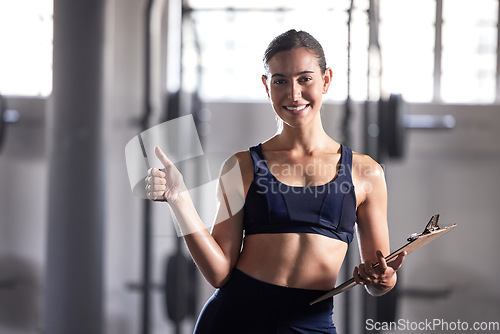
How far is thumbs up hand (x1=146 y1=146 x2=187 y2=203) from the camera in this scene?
55 cm

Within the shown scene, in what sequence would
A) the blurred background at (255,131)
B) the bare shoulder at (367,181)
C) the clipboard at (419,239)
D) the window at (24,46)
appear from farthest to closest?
the window at (24,46) < the blurred background at (255,131) < the bare shoulder at (367,181) < the clipboard at (419,239)

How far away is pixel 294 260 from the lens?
594mm

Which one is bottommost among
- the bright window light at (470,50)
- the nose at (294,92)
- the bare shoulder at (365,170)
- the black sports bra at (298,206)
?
the black sports bra at (298,206)

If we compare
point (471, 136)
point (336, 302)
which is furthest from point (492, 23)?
point (336, 302)

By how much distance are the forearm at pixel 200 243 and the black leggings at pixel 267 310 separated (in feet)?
0.08

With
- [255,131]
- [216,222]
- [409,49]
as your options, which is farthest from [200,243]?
[409,49]

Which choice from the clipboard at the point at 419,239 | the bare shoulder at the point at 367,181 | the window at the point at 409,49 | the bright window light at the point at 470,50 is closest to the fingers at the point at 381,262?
the clipboard at the point at 419,239

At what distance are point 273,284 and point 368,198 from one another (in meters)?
0.16

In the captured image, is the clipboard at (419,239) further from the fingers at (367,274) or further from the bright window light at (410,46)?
the bright window light at (410,46)

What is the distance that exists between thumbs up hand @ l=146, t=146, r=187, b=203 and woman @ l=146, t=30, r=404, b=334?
0.01 meters

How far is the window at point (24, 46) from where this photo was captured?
1.96 m

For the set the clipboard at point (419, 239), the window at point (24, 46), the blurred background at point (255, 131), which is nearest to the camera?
the clipboard at point (419, 239)

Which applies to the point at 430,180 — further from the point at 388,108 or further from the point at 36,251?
the point at 36,251

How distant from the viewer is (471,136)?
186 centimetres
